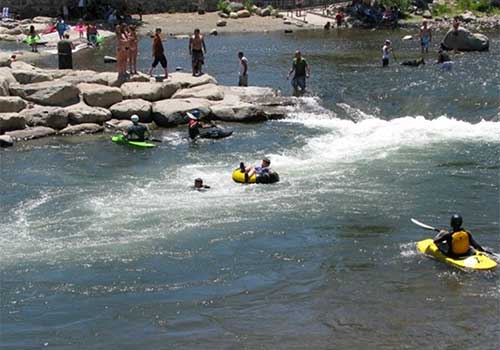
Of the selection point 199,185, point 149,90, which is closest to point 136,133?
point 149,90

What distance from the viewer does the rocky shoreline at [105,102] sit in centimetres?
2556

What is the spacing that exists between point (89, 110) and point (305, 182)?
30.5 ft

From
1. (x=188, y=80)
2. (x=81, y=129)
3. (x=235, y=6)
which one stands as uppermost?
(x=235, y=6)

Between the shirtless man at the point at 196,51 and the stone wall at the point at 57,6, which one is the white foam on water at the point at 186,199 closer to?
the shirtless man at the point at 196,51

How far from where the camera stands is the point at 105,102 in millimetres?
27047

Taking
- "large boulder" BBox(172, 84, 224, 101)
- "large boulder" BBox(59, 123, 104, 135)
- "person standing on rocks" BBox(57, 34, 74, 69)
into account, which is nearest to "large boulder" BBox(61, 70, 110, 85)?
"large boulder" BBox(172, 84, 224, 101)

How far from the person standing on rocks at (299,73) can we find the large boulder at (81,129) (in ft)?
26.7

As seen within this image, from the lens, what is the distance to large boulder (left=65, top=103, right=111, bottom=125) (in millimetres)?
25812

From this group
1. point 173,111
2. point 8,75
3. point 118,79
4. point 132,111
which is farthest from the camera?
point 118,79

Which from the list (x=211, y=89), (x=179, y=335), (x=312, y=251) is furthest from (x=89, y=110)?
(x=179, y=335)

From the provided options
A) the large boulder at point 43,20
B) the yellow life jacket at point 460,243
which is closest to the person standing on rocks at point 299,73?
the yellow life jacket at point 460,243

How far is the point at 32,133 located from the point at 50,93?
7.98 ft

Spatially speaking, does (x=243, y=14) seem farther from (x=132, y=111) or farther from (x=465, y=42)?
(x=132, y=111)

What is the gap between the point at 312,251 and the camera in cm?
1566
